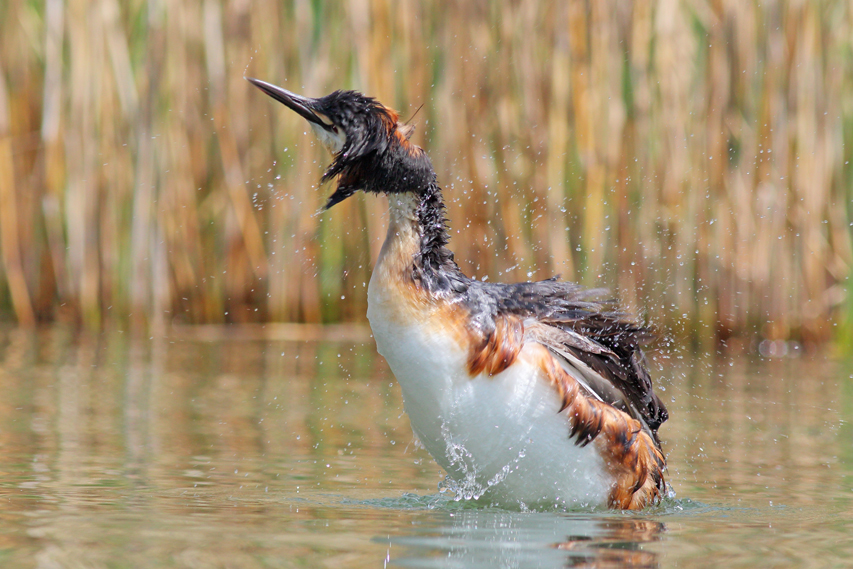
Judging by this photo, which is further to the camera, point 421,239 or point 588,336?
point 588,336

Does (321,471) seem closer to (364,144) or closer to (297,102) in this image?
(364,144)

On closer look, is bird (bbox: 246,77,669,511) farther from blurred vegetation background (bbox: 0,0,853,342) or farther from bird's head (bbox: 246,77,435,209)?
blurred vegetation background (bbox: 0,0,853,342)

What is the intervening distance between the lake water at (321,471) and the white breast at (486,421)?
11 centimetres

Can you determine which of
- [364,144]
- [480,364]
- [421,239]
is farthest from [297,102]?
[480,364]

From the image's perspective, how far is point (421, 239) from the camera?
4023 mm

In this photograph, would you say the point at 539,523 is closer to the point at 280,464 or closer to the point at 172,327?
the point at 280,464

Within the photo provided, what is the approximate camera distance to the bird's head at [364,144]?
4.01 m

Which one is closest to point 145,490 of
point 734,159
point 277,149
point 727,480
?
point 727,480

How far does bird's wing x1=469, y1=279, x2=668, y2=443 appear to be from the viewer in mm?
4070

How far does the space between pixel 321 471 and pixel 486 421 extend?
2.99 ft

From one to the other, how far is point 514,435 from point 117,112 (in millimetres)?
5234

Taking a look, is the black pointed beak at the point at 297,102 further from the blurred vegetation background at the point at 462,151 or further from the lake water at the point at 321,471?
the blurred vegetation background at the point at 462,151

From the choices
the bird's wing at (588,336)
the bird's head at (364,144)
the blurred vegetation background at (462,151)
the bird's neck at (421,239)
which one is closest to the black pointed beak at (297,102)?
the bird's head at (364,144)

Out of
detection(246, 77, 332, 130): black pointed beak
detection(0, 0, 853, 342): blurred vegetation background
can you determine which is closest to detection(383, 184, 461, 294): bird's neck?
detection(246, 77, 332, 130): black pointed beak
